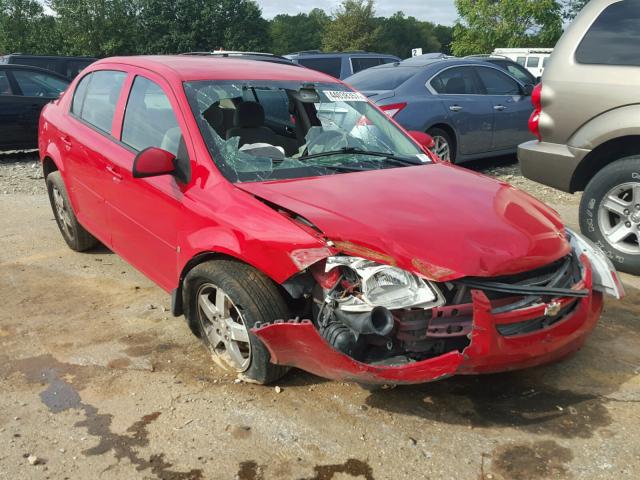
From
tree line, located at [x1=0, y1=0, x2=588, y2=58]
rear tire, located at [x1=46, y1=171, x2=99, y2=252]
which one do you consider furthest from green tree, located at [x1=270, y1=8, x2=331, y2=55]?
rear tire, located at [x1=46, y1=171, x2=99, y2=252]

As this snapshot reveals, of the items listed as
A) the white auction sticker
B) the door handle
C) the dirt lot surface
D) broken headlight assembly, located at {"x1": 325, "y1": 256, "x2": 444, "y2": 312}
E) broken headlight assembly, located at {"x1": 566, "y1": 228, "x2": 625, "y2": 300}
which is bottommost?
the dirt lot surface

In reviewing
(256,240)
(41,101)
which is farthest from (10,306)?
(41,101)

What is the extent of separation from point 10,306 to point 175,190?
70.1 inches

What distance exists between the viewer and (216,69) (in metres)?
3.84

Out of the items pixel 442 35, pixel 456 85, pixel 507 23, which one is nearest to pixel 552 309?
pixel 456 85

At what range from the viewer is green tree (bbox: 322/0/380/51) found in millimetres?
56656

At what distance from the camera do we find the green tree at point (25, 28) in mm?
39406

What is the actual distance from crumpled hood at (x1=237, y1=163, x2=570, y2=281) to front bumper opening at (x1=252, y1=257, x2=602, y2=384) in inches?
6.9

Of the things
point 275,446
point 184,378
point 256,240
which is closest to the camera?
point 275,446

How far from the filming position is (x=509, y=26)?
3609cm

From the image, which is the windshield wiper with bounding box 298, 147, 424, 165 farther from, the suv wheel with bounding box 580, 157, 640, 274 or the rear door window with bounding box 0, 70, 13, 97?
the rear door window with bounding box 0, 70, 13, 97

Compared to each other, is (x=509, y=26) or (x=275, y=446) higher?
(x=509, y=26)

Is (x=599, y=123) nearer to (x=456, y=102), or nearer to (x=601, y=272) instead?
(x=601, y=272)

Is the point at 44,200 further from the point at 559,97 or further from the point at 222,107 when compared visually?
the point at 559,97
